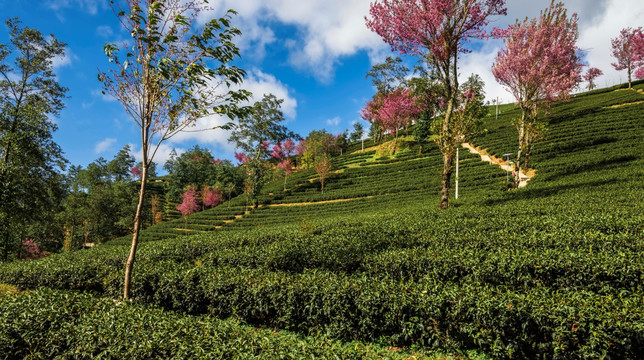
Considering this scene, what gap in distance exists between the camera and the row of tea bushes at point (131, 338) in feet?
12.3

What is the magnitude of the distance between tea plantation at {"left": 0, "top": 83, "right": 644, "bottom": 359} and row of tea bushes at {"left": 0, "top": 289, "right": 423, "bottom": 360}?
0.03m

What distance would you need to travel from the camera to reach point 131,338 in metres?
4.26

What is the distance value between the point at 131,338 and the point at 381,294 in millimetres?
4295

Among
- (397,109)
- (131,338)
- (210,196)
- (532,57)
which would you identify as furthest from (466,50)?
(210,196)

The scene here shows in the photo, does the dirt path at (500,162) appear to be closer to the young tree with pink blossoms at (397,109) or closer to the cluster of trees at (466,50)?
the cluster of trees at (466,50)

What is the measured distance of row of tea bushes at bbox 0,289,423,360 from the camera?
3742mm

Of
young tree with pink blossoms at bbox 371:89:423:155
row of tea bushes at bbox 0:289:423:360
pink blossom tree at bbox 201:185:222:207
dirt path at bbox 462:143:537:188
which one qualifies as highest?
young tree with pink blossoms at bbox 371:89:423:155

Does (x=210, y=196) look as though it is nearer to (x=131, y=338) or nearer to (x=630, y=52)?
(x=131, y=338)

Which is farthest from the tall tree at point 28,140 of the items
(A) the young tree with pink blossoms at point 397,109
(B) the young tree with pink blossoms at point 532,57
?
(A) the young tree with pink blossoms at point 397,109

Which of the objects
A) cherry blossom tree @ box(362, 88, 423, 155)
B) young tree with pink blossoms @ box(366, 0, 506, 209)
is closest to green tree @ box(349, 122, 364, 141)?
cherry blossom tree @ box(362, 88, 423, 155)

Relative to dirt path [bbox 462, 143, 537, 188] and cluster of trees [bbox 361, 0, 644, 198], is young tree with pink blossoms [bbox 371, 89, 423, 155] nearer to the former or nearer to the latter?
dirt path [bbox 462, 143, 537, 188]

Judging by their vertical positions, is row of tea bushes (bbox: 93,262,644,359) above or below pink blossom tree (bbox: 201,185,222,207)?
below

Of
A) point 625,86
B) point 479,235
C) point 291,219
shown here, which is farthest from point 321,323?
point 625,86

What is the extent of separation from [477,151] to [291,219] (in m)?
26.6
